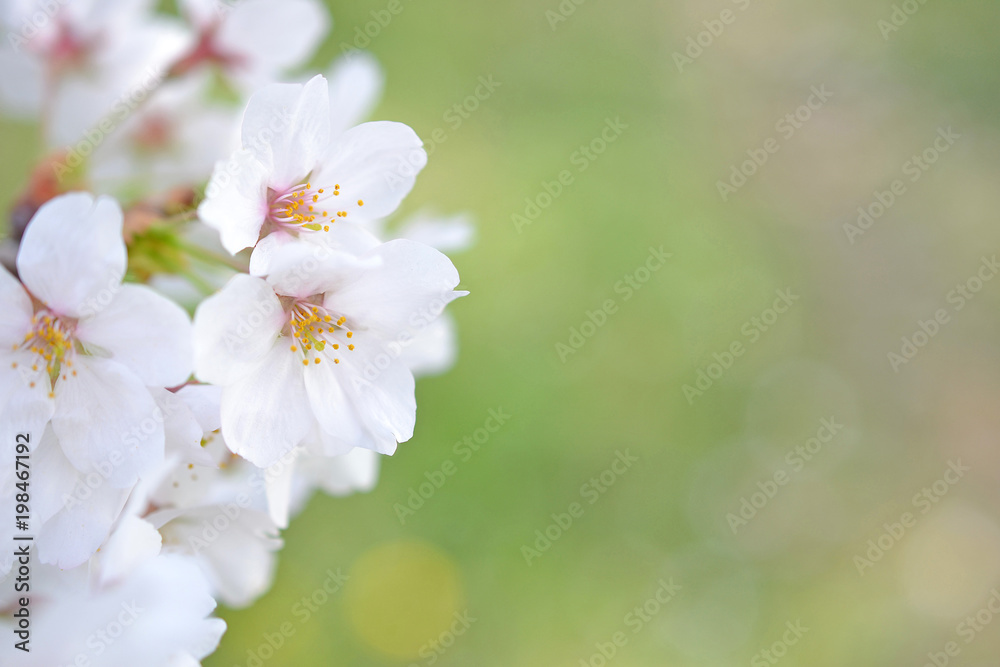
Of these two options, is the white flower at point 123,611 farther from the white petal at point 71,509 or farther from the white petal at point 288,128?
the white petal at point 288,128

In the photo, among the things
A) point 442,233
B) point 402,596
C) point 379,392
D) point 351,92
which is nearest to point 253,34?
point 351,92

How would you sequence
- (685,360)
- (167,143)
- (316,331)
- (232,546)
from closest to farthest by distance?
(316,331)
(232,546)
(167,143)
(685,360)

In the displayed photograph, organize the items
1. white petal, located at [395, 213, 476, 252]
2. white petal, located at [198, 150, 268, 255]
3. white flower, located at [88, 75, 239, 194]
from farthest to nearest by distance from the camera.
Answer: white flower, located at [88, 75, 239, 194] < white petal, located at [395, 213, 476, 252] < white petal, located at [198, 150, 268, 255]

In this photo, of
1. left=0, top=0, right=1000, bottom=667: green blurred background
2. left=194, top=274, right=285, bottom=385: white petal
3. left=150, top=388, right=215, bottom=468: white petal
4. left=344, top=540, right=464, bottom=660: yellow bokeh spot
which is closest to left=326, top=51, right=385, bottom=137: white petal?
left=194, top=274, right=285, bottom=385: white petal

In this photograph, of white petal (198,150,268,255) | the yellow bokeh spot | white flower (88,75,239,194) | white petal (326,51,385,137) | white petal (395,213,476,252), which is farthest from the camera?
the yellow bokeh spot

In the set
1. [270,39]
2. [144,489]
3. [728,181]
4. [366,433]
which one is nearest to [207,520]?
[144,489]

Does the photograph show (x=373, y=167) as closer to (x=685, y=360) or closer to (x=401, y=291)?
(x=401, y=291)

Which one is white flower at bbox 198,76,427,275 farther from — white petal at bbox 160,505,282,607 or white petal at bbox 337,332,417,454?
white petal at bbox 160,505,282,607

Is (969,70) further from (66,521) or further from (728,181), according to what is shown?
(66,521)
